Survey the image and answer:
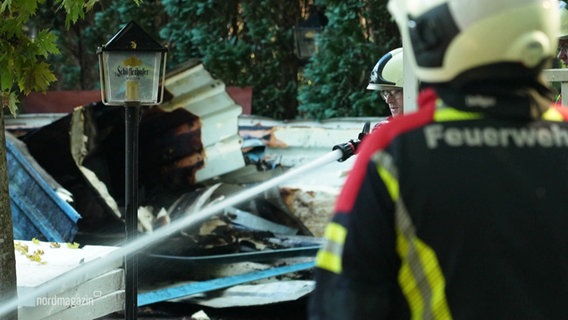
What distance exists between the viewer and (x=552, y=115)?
204cm

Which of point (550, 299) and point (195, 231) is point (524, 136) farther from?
point (195, 231)

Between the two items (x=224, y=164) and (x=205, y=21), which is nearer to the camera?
(x=224, y=164)

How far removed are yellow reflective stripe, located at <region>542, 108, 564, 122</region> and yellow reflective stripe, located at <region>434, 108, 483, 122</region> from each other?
0.21 meters

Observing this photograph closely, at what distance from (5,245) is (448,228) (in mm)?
3112

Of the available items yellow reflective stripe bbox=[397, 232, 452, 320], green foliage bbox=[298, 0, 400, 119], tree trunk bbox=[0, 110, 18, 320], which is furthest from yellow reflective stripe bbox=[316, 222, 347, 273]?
green foliage bbox=[298, 0, 400, 119]

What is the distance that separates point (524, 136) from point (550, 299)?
0.35 m

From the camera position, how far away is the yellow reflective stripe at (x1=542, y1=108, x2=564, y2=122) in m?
2.01

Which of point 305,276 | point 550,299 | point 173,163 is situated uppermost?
point 550,299

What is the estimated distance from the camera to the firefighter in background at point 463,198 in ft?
5.96

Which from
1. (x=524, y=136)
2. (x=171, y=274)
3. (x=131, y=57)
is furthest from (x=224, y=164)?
(x=524, y=136)

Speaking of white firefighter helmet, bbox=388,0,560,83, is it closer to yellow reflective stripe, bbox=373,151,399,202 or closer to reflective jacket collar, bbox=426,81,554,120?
reflective jacket collar, bbox=426,81,554,120

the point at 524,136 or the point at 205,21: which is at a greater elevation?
the point at 524,136

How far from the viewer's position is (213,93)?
9.54 m

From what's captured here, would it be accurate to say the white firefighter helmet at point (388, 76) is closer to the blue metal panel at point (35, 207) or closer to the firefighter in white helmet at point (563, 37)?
the firefighter in white helmet at point (563, 37)
